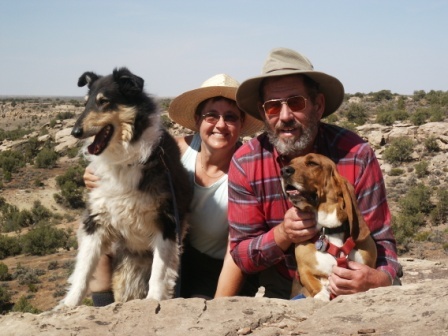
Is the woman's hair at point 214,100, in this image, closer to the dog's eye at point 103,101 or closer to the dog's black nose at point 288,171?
the dog's eye at point 103,101

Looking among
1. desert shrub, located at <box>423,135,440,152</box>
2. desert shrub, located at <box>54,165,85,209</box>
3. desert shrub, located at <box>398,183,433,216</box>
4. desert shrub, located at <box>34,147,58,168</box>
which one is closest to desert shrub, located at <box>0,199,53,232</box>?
desert shrub, located at <box>54,165,85,209</box>

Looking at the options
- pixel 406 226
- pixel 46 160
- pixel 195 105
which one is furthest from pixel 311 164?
pixel 46 160

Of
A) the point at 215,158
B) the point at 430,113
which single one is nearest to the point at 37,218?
the point at 215,158

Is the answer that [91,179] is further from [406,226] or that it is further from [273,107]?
[406,226]

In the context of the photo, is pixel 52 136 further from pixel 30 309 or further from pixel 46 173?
pixel 30 309

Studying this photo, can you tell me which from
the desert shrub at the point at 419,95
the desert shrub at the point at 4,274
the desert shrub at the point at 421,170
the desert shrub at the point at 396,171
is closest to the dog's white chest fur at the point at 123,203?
the desert shrub at the point at 4,274

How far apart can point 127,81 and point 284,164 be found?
1.63 meters

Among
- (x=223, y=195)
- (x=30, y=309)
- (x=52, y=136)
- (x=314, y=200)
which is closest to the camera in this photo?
(x=314, y=200)

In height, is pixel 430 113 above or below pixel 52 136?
above

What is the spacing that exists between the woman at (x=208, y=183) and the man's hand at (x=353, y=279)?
5.57 ft

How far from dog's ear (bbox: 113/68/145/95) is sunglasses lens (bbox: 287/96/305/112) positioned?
1.39 metres

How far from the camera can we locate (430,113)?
36.0 m

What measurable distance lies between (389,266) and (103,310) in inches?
90.3

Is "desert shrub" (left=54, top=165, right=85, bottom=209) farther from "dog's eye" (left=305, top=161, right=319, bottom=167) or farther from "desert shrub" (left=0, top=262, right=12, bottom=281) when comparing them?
"dog's eye" (left=305, top=161, right=319, bottom=167)
